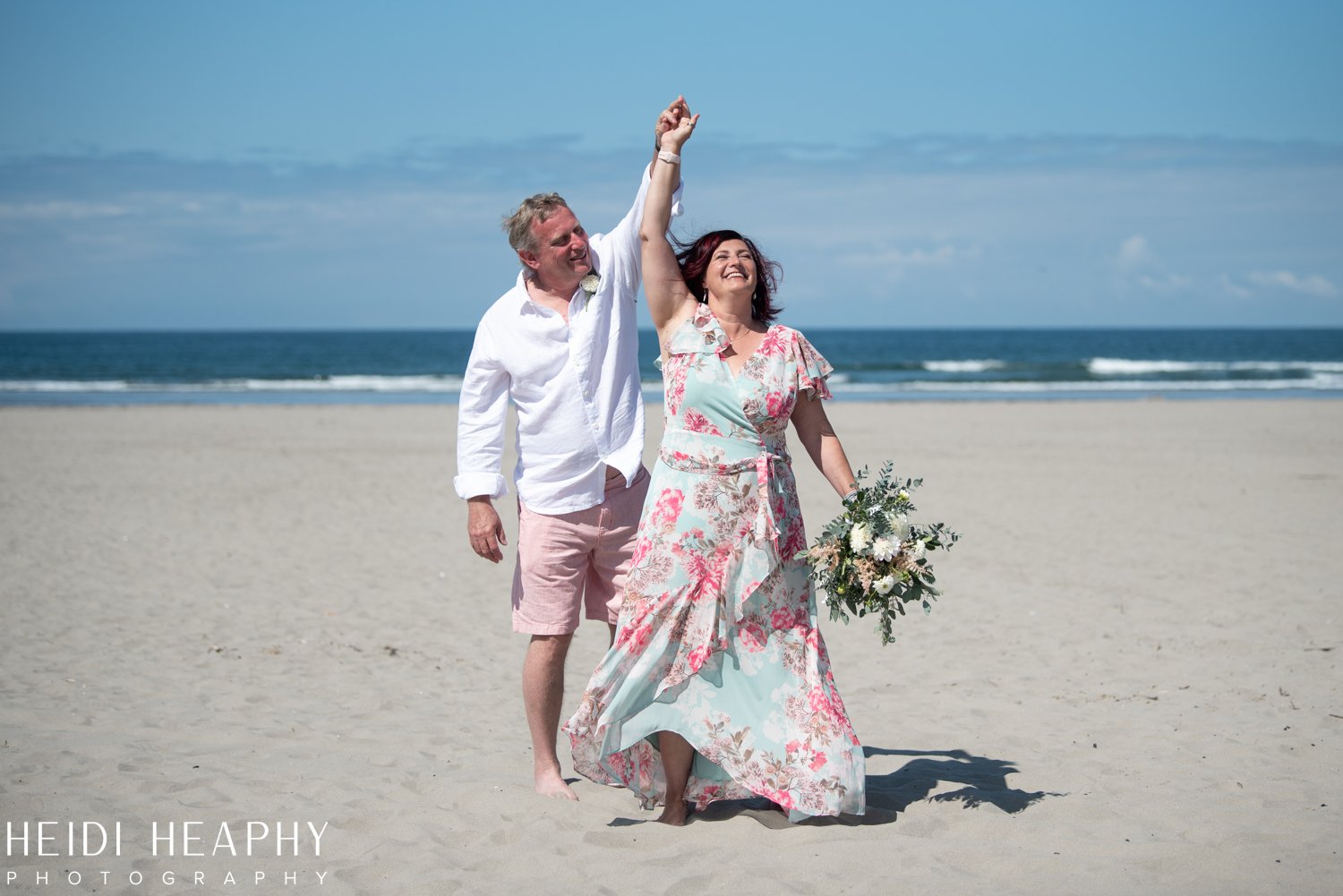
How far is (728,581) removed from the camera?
141 inches

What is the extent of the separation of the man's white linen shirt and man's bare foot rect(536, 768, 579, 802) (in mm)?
967

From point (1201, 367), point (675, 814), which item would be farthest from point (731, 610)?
point (1201, 367)

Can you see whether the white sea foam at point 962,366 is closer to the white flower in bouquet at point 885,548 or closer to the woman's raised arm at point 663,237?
the woman's raised arm at point 663,237

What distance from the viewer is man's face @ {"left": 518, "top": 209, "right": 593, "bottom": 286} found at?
154 inches

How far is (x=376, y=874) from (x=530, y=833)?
526 mm

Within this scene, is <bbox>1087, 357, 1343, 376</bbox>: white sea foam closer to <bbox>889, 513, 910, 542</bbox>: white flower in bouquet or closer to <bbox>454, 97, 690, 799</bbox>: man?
<bbox>454, 97, 690, 799</bbox>: man

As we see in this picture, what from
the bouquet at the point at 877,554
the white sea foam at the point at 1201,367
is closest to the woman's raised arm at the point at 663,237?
the bouquet at the point at 877,554

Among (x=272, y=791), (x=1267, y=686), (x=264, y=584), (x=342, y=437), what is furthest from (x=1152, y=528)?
(x=342, y=437)

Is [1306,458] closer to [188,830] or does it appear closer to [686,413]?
[686,413]

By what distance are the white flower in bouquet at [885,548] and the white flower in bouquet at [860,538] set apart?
24 mm

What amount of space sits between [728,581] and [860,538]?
0.43 meters

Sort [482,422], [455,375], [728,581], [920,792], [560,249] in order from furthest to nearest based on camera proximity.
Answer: [455,375] < [920,792] < [482,422] < [560,249] < [728,581]

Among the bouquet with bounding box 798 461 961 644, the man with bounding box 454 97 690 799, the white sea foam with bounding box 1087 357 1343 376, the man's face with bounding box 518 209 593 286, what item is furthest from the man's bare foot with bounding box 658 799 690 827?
the white sea foam with bounding box 1087 357 1343 376

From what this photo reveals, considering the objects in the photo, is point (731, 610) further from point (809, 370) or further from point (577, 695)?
point (577, 695)
